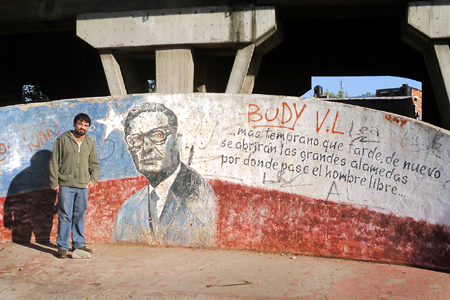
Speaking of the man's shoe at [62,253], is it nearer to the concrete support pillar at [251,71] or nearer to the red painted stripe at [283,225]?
the red painted stripe at [283,225]

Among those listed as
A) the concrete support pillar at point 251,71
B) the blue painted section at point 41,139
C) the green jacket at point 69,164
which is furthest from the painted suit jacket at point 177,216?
the concrete support pillar at point 251,71

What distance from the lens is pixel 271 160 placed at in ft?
20.7

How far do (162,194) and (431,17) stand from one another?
278 inches

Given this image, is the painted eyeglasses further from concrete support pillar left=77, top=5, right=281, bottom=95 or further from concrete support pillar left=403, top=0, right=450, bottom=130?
concrete support pillar left=403, top=0, right=450, bottom=130

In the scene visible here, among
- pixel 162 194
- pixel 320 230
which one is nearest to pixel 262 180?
pixel 320 230

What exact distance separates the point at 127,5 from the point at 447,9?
7262mm

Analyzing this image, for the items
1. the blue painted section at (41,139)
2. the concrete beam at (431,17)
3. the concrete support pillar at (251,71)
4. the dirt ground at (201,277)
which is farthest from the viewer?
the concrete support pillar at (251,71)

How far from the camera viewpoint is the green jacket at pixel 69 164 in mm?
5934

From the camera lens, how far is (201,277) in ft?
17.0

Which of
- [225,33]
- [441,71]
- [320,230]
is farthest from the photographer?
[225,33]

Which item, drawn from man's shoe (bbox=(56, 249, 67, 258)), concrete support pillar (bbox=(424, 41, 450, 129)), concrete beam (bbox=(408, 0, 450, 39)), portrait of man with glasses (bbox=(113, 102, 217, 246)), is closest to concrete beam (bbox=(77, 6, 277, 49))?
concrete beam (bbox=(408, 0, 450, 39))

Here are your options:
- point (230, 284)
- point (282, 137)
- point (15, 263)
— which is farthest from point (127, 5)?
point (230, 284)

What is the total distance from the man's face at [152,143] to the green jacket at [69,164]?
794 mm

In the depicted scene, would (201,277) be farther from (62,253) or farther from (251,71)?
(251,71)
